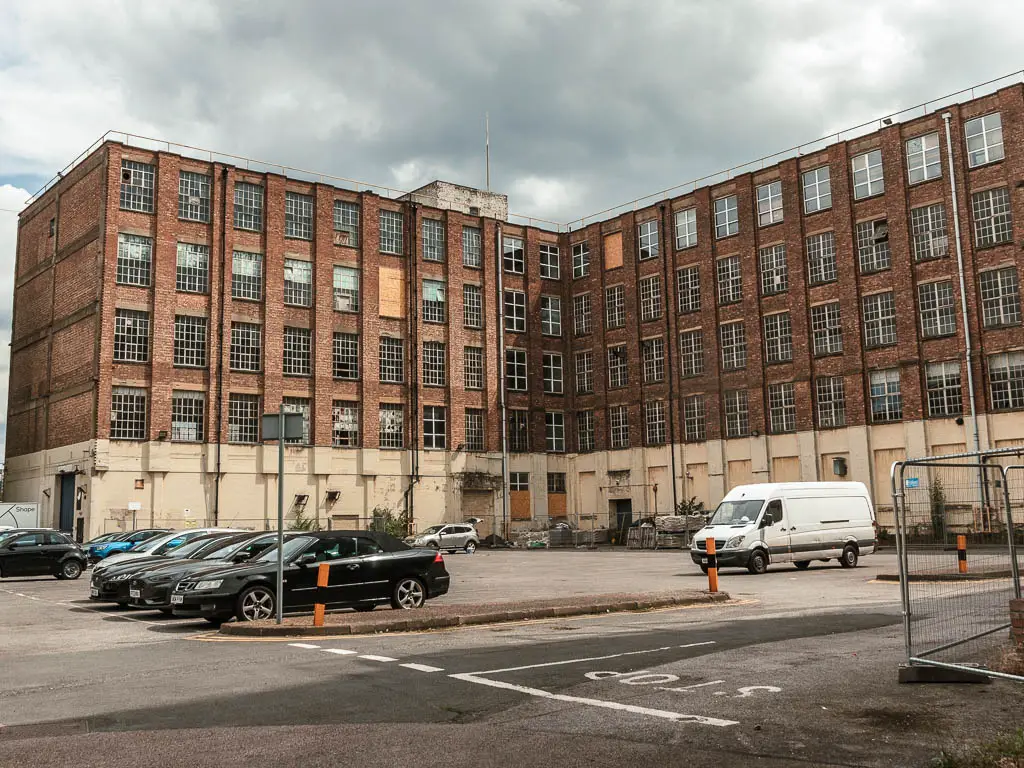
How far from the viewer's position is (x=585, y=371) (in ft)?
193

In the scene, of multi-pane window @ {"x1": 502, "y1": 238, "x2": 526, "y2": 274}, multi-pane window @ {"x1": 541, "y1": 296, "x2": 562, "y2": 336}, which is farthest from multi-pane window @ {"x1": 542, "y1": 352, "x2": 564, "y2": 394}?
multi-pane window @ {"x1": 502, "y1": 238, "x2": 526, "y2": 274}

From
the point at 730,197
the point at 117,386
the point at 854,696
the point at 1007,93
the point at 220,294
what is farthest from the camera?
the point at 730,197

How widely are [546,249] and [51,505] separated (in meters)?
30.8

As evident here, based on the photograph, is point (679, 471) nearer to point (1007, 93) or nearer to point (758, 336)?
point (758, 336)

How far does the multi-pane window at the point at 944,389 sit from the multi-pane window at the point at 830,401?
4.04 metres

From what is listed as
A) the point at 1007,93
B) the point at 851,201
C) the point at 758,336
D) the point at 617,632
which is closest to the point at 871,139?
the point at 851,201

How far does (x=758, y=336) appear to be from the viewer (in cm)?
4984

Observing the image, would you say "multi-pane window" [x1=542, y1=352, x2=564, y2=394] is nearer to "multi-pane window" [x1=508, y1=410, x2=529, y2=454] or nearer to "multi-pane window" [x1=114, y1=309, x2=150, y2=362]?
"multi-pane window" [x1=508, y1=410, x2=529, y2=454]

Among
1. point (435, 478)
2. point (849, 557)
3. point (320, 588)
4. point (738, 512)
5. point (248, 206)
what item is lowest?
point (849, 557)

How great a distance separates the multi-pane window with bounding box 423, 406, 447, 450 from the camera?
54.6 meters

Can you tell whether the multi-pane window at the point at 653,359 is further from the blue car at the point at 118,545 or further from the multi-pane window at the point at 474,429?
the blue car at the point at 118,545

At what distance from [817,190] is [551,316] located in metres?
17.9

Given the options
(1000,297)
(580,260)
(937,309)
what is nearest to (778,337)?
(937,309)

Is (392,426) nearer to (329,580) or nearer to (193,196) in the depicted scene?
(193,196)
